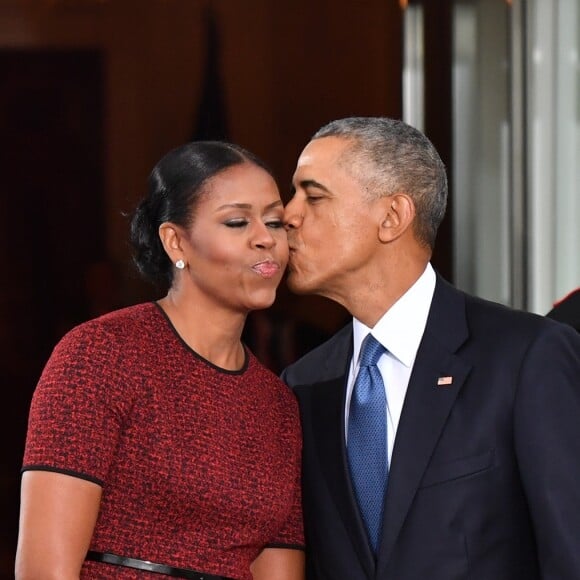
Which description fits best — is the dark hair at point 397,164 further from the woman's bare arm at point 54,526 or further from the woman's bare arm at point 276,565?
the woman's bare arm at point 54,526

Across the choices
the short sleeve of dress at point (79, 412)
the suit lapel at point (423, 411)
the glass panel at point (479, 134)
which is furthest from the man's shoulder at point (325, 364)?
the glass panel at point (479, 134)

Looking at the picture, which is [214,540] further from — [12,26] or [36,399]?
[12,26]

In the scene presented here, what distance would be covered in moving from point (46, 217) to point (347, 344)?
4.90ft

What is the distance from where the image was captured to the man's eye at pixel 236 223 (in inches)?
90.7

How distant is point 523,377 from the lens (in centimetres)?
215

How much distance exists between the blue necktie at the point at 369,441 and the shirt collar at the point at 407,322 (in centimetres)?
3

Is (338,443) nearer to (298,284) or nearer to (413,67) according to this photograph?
(298,284)

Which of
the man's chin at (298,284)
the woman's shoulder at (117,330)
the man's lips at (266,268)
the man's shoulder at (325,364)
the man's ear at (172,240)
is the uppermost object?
the man's ear at (172,240)

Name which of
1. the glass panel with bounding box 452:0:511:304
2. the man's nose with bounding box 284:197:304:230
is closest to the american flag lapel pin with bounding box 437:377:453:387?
the man's nose with bounding box 284:197:304:230

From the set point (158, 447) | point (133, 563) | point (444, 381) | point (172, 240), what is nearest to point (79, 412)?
point (158, 447)

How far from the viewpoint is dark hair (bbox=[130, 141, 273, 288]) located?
91.7 inches

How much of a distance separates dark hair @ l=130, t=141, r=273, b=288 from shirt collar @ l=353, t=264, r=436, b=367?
13.5 inches

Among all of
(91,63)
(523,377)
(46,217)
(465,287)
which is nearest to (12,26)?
(91,63)

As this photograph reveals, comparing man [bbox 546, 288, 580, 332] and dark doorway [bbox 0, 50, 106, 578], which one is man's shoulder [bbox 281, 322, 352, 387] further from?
dark doorway [bbox 0, 50, 106, 578]
